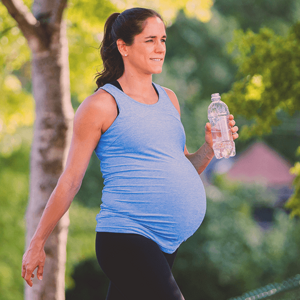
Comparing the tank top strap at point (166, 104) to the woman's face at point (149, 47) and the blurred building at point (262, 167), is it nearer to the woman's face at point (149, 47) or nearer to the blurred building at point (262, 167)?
the woman's face at point (149, 47)

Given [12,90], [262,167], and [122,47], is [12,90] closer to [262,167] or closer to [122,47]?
[122,47]

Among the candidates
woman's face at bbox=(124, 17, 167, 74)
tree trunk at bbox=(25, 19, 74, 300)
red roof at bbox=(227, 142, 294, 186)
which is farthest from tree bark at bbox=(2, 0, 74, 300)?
red roof at bbox=(227, 142, 294, 186)

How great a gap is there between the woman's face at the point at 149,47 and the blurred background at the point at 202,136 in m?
3.47

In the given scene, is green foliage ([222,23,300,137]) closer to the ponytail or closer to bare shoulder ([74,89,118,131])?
the ponytail

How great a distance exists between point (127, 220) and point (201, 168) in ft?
2.44

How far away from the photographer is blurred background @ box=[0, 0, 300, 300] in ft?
18.6

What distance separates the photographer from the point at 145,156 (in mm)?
2078

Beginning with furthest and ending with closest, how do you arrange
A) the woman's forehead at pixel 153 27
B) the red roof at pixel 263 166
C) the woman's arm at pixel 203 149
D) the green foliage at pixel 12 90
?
the red roof at pixel 263 166, the green foliage at pixel 12 90, the woman's arm at pixel 203 149, the woman's forehead at pixel 153 27

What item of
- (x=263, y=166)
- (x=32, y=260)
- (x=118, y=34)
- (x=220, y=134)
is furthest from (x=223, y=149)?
(x=263, y=166)

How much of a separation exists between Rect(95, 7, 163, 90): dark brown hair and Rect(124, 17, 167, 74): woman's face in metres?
0.03

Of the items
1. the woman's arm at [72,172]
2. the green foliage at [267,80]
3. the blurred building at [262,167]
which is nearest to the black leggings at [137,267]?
the woman's arm at [72,172]

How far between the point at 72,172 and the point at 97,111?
31 centimetres

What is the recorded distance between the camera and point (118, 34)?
7.47 ft

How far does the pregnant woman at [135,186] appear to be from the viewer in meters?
1.98
